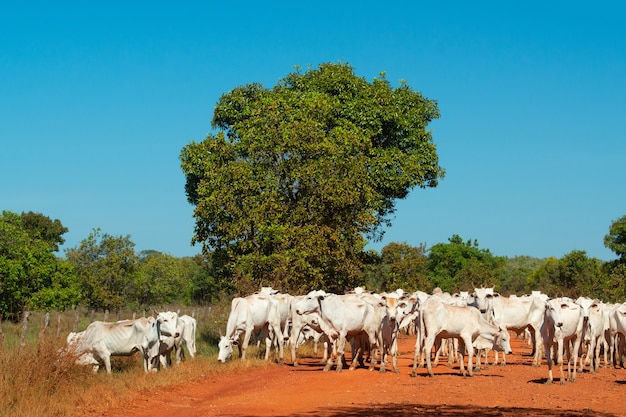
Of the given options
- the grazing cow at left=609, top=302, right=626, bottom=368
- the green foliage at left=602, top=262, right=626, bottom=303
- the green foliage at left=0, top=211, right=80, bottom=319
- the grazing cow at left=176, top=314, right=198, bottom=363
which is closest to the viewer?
the grazing cow at left=609, top=302, right=626, bottom=368

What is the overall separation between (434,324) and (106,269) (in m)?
41.3

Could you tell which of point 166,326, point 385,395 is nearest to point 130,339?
point 166,326

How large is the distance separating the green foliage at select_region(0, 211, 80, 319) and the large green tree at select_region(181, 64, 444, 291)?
883 cm

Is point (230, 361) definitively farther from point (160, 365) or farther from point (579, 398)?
point (579, 398)

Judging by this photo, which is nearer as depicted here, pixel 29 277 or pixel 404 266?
pixel 29 277

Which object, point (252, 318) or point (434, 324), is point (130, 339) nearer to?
point (252, 318)

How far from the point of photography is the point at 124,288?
197 feet

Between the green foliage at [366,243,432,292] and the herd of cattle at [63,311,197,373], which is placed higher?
the green foliage at [366,243,432,292]

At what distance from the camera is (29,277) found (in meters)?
44.8

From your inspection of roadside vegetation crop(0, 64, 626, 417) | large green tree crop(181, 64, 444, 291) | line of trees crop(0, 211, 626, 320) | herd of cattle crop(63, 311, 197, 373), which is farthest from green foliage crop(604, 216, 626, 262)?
herd of cattle crop(63, 311, 197, 373)

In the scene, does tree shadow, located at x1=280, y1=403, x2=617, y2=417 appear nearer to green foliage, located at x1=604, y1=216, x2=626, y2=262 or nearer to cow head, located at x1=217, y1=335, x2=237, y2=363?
cow head, located at x1=217, y1=335, x2=237, y2=363

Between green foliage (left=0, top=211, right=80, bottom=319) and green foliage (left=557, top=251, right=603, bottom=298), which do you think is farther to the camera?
green foliage (left=557, top=251, right=603, bottom=298)

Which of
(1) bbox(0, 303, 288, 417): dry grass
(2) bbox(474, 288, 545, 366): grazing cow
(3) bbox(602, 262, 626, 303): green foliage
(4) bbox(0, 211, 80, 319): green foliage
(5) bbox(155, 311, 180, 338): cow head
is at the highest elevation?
(3) bbox(602, 262, 626, 303): green foliage

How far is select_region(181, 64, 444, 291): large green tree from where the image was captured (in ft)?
113
